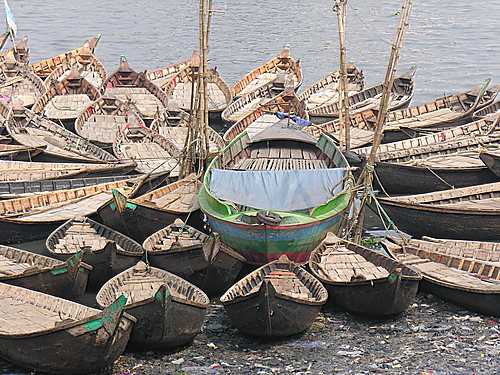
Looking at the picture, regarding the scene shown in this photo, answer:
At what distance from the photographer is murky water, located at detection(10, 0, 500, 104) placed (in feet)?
143

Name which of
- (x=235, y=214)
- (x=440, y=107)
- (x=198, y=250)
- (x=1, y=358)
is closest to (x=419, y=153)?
(x=440, y=107)

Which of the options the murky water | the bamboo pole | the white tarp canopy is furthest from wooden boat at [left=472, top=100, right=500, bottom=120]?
the murky water

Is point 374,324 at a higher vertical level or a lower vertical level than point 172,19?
lower

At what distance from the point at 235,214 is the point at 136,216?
2745mm

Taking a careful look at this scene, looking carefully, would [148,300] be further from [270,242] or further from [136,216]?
[136,216]

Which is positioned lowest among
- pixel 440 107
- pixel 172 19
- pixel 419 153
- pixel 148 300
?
pixel 148 300

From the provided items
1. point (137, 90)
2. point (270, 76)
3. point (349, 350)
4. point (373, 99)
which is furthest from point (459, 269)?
point (270, 76)

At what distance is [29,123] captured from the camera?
2562 centimetres

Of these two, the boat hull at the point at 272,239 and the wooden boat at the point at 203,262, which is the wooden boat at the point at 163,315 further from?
the boat hull at the point at 272,239

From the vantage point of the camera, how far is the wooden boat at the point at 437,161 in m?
21.2

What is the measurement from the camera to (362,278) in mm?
14789

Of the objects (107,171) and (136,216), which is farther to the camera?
(107,171)

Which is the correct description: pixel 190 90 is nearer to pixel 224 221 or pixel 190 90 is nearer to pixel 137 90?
pixel 137 90

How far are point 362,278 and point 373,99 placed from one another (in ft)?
50.4
